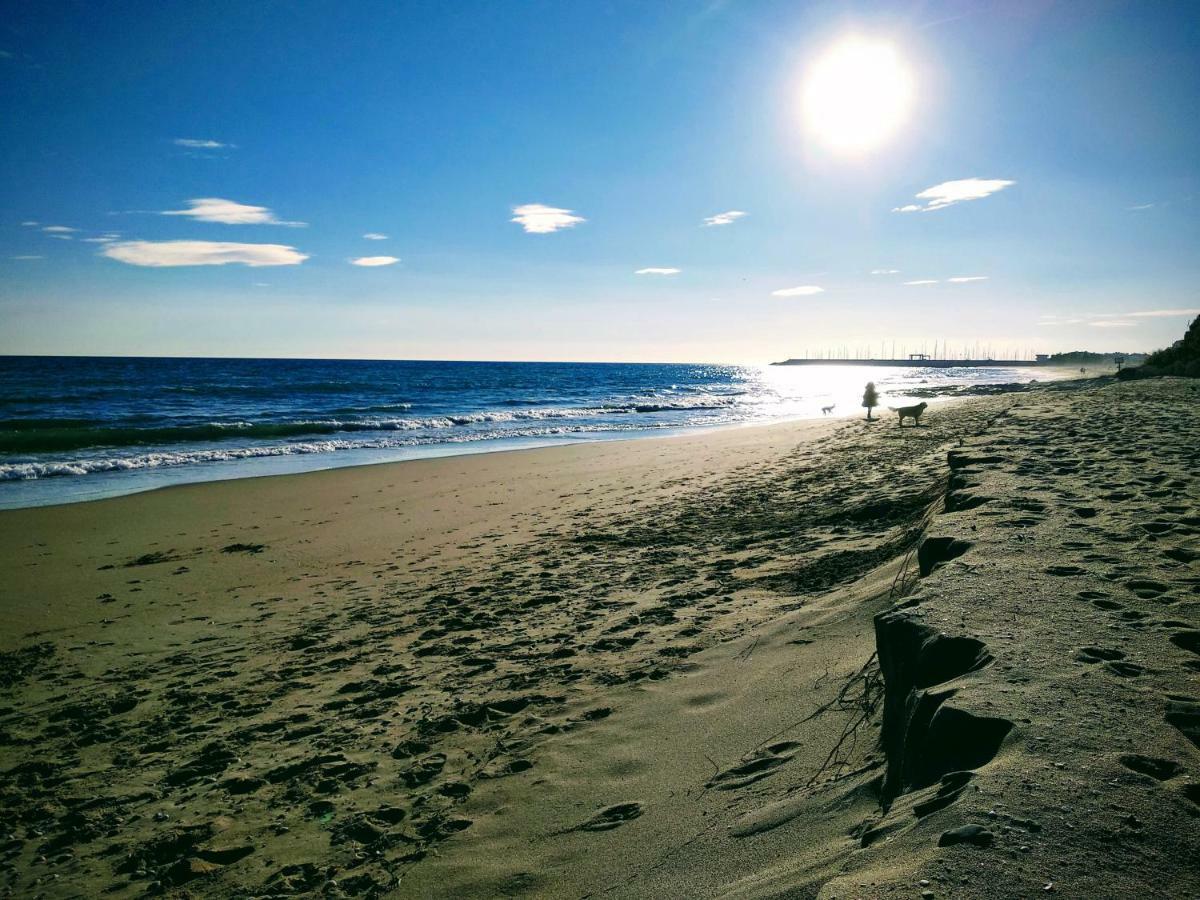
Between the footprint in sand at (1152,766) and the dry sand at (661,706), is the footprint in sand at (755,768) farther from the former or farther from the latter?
the footprint in sand at (1152,766)

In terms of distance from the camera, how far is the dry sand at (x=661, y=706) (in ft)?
5.81

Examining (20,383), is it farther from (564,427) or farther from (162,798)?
(162,798)

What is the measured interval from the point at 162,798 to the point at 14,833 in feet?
2.12

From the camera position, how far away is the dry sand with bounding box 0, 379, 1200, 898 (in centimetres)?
177

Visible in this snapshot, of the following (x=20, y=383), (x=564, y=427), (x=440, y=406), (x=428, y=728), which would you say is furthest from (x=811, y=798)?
(x=20, y=383)

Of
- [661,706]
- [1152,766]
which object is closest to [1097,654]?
[1152,766]

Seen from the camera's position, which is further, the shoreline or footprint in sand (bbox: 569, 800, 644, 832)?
the shoreline

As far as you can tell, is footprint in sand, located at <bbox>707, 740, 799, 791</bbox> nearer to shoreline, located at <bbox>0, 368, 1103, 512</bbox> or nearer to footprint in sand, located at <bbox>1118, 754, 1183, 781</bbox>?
footprint in sand, located at <bbox>1118, 754, 1183, 781</bbox>

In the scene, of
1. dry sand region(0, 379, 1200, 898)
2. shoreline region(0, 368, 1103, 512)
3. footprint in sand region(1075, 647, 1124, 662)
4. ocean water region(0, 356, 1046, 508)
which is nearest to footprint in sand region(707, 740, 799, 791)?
dry sand region(0, 379, 1200, 898)

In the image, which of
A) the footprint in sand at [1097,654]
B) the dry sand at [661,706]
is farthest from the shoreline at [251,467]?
the footprint in sand at [1097,654]

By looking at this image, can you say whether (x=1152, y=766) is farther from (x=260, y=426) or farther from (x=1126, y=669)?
(x=260, y=426)

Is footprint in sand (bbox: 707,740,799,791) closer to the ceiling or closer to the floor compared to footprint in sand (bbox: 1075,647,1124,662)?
closer to the floor

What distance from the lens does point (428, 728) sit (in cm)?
394

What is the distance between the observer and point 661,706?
12.5ft
